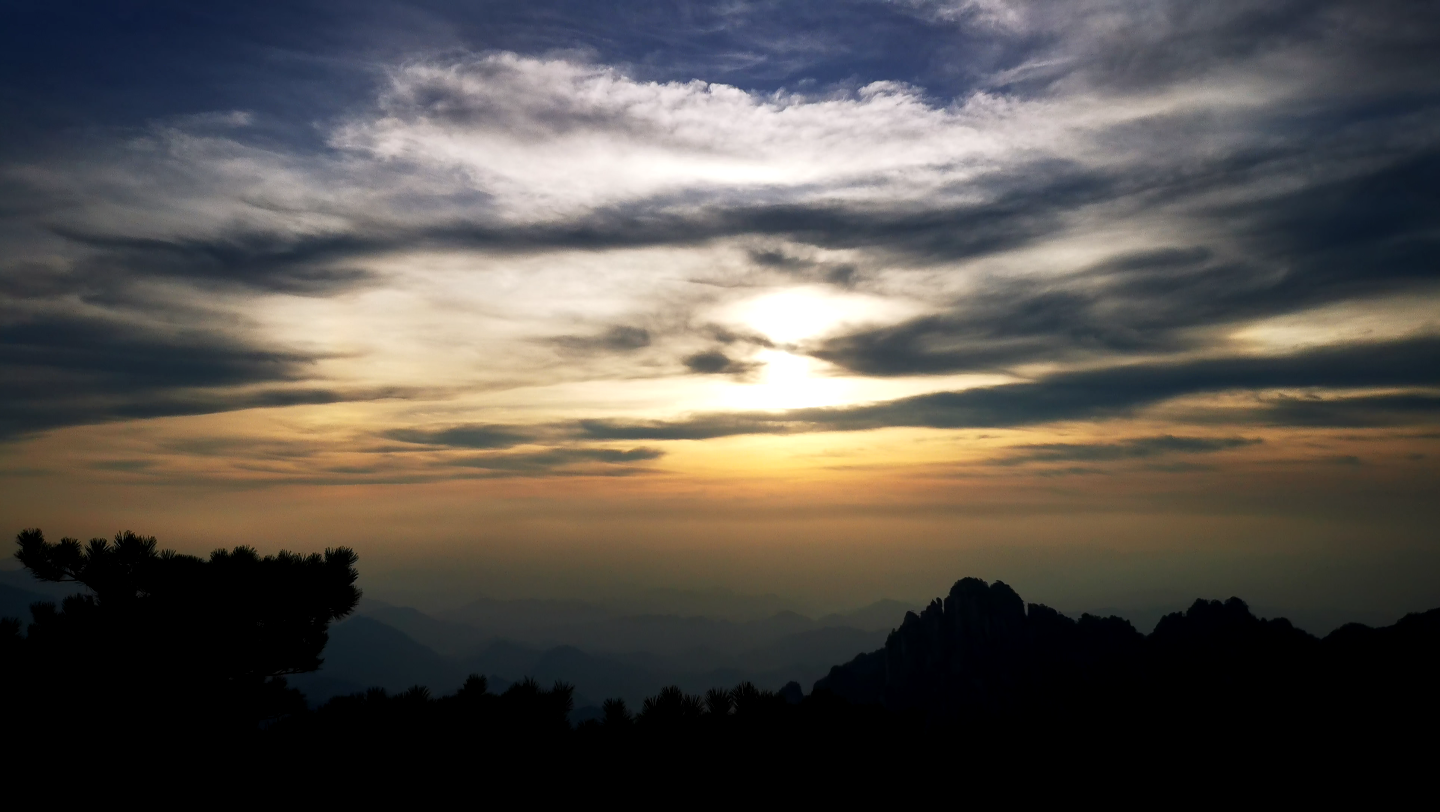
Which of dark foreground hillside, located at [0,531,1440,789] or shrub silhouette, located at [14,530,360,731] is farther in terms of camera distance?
shrub silhouette, located at [14,530,360,731]

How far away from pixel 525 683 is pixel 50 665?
13330 mm

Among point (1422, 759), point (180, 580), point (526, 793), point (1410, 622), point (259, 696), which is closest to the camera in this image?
point (526, 793)

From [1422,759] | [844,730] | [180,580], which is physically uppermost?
[180,580]

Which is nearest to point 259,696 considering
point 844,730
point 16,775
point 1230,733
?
point 16,775

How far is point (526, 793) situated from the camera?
48.0ft

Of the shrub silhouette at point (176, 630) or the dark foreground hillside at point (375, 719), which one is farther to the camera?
the shrub silhouette at point (176, 630)

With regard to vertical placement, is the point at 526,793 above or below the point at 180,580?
below

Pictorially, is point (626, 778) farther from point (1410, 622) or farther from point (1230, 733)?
point (1410, 622)

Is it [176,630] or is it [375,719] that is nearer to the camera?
[375,719]

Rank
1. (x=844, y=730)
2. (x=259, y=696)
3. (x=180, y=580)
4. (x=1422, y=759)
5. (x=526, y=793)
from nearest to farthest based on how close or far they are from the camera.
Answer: (x=526, y=793), (x=844, y=730), (x=1422, y=759), (x=259, y=696), (x=180, y=580)

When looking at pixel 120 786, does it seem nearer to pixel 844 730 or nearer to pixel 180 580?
pixel 180 580

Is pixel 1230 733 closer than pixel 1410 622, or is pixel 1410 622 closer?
pixel 1230 733

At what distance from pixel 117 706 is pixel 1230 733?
29758 millimetres

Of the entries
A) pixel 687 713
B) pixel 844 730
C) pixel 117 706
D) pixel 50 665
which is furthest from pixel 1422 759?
pixel 50 665
